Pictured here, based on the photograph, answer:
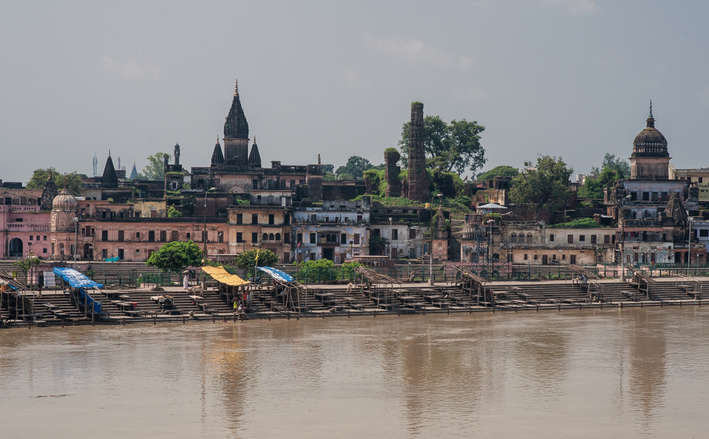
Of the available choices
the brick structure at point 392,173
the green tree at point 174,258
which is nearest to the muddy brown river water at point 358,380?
the green tree at point 174,258

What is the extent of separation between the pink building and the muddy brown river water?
46.6 m

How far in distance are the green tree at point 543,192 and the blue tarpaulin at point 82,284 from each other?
192 ft

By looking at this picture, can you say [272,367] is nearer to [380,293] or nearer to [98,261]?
[380,293]

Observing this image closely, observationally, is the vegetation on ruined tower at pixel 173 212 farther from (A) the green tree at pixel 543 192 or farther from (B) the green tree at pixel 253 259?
(A) the green tree at pixel 543 192

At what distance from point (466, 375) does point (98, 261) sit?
5409cm

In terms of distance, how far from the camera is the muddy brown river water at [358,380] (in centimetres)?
3331

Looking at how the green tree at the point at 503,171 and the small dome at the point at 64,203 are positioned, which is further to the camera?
the green tree at the point at 503,171

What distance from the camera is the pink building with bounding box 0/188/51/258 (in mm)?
97125

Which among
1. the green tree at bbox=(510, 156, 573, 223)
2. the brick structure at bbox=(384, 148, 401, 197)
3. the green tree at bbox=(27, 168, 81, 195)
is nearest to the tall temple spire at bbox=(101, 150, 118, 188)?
the green tree at bbox=(27, 168, 81, 195)

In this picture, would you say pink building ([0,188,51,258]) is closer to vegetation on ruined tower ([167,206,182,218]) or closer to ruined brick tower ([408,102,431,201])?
vegetation on ruined tower ([167,206,182,218])

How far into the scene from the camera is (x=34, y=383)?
130 ft

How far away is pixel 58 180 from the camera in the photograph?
115 m

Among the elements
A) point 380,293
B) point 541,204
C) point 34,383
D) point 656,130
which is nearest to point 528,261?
point 541,204

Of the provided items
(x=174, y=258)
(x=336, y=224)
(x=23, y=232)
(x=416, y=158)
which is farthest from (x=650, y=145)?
(x=23, y=232)
